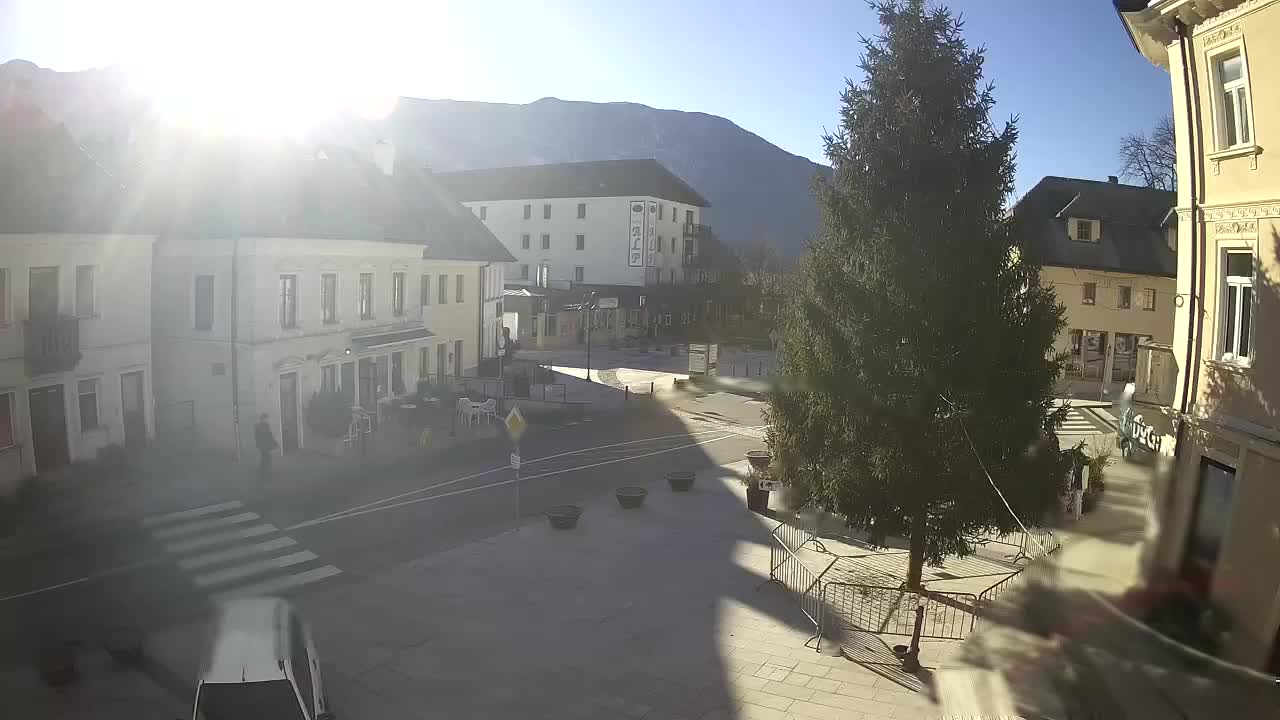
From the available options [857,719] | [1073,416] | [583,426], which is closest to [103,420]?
[583,426]

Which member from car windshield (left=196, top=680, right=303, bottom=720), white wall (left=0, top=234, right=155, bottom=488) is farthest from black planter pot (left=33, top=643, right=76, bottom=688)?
white wall (left=0, top=234, right=155, bottom=488)

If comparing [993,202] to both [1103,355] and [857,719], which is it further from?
[857,719]

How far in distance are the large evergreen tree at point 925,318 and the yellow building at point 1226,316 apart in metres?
2.28

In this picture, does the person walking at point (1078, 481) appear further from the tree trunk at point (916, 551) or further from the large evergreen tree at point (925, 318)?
A: the tree trunk at point (916, 551)

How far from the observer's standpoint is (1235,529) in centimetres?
781

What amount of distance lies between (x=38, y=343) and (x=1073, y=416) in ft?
70.1

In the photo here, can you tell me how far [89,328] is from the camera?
21891 millimetres

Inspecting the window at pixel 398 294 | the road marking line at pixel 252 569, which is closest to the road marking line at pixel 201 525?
the road marking line at pixel 252 569

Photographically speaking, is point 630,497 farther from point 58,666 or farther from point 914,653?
point 58,666

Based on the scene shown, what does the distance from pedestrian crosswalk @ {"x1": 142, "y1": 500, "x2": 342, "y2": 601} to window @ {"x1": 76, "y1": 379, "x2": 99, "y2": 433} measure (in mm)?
4555

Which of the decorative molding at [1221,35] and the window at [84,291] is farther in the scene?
the window at [84,291]

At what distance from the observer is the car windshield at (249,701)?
9.23 metres

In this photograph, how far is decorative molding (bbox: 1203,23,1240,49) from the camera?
7707mm

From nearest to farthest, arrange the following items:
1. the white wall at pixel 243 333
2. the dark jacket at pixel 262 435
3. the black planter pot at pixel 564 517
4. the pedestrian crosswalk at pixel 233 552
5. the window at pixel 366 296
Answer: the pedestrian crosswalk at pixel 233 552 < the black planter pot at pixel 564 517 < the dark jacket at pixel 262 435 < the white wall at pixel 243 333 < the window at pixel 366 296
